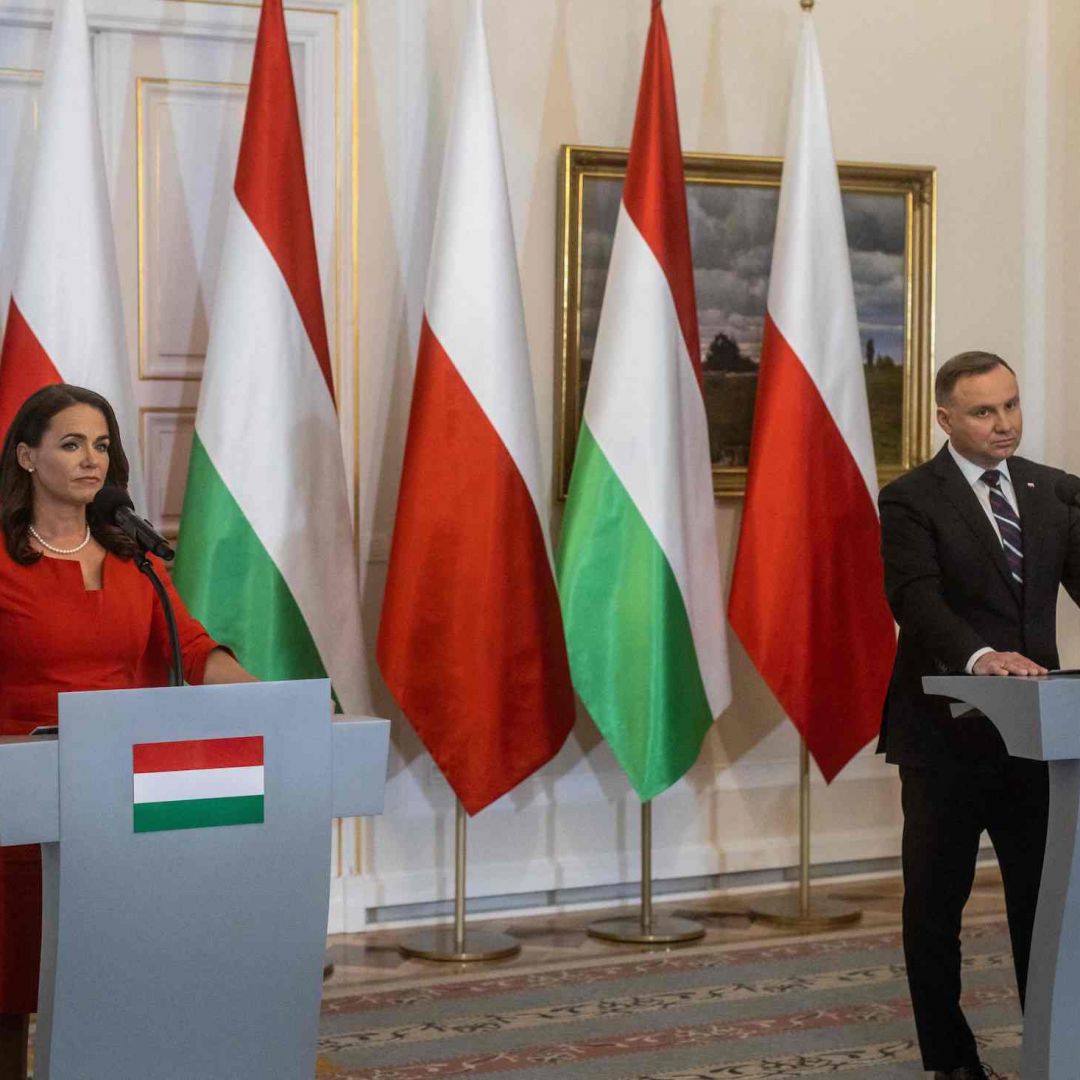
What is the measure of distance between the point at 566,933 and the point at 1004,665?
103 inches

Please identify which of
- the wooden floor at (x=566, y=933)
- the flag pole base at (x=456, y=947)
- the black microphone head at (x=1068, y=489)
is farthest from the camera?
the flag pole base at (x=456, y=947)

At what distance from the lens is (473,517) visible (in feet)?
16.3

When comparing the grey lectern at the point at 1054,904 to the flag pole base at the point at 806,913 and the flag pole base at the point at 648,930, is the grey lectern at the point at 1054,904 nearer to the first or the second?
the flag pole base at the point at 648,930

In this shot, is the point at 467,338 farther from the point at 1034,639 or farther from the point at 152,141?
the point at 1034,639

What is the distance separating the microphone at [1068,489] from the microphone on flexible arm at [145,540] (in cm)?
182

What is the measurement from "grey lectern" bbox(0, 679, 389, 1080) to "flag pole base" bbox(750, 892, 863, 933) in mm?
3125

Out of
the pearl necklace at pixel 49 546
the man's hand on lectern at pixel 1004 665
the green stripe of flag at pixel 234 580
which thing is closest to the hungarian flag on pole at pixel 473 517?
the green stripe of flag at pixel 234 580

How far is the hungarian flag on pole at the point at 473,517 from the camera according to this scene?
4938 mm

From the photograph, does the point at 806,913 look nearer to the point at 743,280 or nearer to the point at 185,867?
the point at 743,280

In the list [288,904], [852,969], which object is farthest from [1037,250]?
[288,904]

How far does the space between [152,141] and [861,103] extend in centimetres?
256

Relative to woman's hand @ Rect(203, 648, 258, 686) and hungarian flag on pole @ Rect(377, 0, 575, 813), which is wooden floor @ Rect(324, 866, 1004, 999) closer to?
hungarian flag on pole @ Rect(377, 0, 575, 813)

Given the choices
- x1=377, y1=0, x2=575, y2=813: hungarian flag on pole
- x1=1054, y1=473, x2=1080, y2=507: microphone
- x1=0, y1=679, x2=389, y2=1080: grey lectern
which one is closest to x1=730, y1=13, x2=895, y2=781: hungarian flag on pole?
x1=377, y1=0, x2=575, y2=813: hungarian flag on pole

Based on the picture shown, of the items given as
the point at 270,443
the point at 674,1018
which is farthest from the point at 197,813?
the point at 270,443
